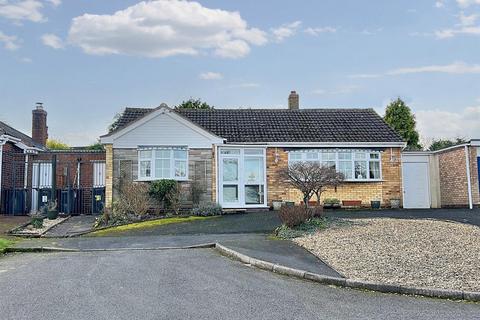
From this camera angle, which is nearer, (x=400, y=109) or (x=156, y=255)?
(x=156, y=255)

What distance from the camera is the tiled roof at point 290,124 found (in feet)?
71.4

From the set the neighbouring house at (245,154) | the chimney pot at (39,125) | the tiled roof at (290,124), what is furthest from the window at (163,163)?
the chimney pot at (39,125)

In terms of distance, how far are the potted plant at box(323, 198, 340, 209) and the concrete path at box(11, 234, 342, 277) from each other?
8.05 m

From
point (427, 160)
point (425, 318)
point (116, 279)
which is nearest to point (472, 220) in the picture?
point (427, 160)

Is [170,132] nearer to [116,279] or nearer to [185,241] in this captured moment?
[185,241]

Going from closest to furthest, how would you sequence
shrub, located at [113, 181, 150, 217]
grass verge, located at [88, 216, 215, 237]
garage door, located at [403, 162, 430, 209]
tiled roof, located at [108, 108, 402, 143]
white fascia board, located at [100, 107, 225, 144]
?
grass verge, located at [88, 216, 215, 237]
shrub, located at [113, 181, 150, 217]
white fascia board, located at [100, 107, 225, 144]
tiled roof, located at [108, 108, 402, 143]
garage door, located at [403, 162, 430, 209]

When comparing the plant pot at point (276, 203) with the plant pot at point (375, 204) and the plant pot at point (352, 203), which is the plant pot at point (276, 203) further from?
the plant pot at point (375, 204)

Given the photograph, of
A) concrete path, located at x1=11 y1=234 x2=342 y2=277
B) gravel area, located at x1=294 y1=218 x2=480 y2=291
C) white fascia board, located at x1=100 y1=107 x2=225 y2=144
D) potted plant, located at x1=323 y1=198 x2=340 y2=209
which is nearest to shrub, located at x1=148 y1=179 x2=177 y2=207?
white fascia board, located at x1=100 y1=107 x2=225 y2=144

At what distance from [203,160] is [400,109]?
20599 mm

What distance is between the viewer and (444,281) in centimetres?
A: 780

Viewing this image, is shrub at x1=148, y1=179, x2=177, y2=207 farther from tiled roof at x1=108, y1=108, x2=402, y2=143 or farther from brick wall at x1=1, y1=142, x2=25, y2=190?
brick wall at x1=1, y1=142, x2=25, y2=190

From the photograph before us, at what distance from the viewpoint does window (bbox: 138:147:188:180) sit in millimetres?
20125

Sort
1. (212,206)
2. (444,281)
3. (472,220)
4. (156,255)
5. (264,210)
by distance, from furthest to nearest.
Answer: (264,210) → (212,206) → (472,220) → (156,255) → (444,281)

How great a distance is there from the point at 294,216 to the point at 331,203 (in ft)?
25.4
